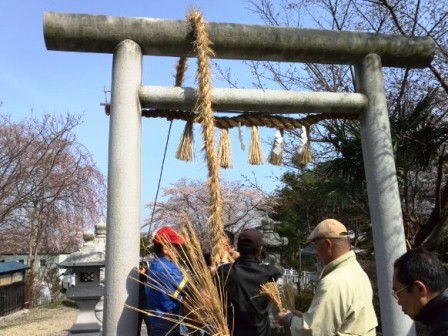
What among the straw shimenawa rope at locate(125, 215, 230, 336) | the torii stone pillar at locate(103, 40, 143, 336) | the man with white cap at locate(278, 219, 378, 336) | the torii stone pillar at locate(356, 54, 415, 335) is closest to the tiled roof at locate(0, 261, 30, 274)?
the torii stone pillar at locate(103, 40, 143, 336)

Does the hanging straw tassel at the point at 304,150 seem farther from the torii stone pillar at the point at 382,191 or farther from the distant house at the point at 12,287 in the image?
the distant house at the point at 12,287

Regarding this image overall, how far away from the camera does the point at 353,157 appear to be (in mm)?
5348

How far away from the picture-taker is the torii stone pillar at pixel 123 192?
3.04m

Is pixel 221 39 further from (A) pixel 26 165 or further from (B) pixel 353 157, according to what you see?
(A) pixel 26 165

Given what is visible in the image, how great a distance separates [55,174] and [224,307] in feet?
55.6

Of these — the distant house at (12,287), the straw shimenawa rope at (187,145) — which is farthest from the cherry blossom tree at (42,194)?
the straw shimenawa rope at (187,145)

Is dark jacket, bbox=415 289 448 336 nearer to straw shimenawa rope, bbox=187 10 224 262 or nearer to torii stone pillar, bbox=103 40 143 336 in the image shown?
straw shimenawa rope, bbox=187 10 224 262

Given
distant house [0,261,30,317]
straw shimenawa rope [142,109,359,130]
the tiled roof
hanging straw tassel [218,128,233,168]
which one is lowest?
distant house [0,261,30,317]

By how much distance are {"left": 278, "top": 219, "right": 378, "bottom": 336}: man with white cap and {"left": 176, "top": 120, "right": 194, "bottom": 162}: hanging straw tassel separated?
4.56 ft

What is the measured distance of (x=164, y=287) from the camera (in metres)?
2.91

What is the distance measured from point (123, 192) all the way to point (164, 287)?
718 mm

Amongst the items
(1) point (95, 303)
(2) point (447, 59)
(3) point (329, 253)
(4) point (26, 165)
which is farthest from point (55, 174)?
(3) point (329, 253)

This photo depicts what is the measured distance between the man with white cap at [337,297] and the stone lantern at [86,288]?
5.34 metres

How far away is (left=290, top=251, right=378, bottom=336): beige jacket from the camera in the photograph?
7.24 ft
